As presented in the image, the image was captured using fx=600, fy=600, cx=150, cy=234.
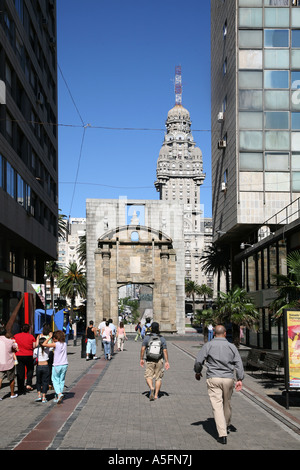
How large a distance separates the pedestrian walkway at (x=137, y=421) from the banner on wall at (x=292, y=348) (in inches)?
26.0

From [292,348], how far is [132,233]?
51282mm

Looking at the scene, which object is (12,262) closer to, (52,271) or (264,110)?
(264,110)

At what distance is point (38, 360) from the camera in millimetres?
14117

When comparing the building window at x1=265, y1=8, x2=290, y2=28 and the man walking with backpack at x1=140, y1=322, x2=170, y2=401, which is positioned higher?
the building window at x1=265, y1=8, x2=290, y2=28

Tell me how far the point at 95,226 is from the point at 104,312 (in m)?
13.0

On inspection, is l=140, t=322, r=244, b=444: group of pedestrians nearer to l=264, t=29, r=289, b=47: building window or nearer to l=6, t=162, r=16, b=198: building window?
l=6, t=162, r=16, b=198: building window

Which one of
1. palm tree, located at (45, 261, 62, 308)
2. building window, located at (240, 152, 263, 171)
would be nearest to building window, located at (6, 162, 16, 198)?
building window, located at (240, 152, 263, 171)

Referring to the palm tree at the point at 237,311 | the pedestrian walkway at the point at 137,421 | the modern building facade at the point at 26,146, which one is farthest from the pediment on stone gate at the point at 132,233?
the pedestrian walkway at the point at 137,421

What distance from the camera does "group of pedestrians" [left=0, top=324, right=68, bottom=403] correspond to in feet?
44.3

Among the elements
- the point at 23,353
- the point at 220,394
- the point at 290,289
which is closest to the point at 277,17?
the point at 290,289

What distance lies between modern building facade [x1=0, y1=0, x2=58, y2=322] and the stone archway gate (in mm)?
13240

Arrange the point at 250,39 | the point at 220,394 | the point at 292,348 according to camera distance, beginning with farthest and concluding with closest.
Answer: the point at 250,39 → the point at 292,348 → the point at 220,394

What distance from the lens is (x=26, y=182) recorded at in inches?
1426
